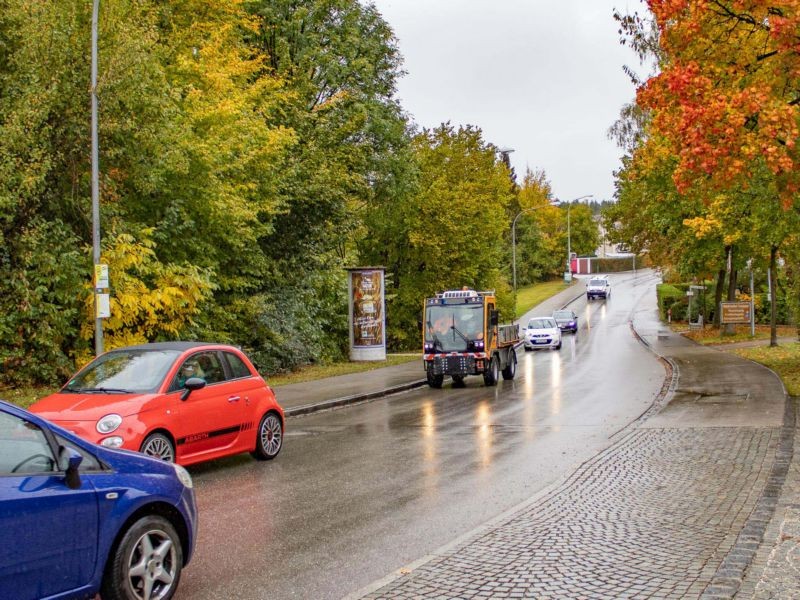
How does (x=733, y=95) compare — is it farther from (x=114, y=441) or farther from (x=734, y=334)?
(x=734, y=334)

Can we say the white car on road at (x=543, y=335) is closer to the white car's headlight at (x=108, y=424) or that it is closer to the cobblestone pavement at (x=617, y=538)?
the cobblestone pavement at (x=617, y=538)

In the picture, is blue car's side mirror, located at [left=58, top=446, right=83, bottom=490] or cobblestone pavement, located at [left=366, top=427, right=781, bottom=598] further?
cobblestone pavement, located at [left=366, top=427, right=781, bottom=598]

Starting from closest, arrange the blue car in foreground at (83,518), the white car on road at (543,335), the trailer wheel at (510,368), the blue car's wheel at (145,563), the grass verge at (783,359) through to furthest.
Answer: the blue car in foreground at (83,518) → the blue car's wheel at (145,563) → the grass verge at (783,359) → the trailer wheel at (510,368) → the white car on road at (543,335)

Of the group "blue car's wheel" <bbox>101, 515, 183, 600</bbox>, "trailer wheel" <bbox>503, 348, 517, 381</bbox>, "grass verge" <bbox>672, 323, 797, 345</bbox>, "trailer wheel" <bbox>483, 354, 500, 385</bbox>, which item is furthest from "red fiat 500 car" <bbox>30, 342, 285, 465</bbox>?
"grass verge" <bbox>672, 323, 797, 345</bbox>

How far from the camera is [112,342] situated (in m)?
20.1

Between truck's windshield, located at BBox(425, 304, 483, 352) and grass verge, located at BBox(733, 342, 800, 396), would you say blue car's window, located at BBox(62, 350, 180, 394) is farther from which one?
truck's windshield, located at BBox(425, 304, 483, 352)

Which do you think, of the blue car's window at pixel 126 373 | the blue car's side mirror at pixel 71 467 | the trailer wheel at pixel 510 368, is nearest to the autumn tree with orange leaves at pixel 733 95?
the trailer wheel at pixel 510 368

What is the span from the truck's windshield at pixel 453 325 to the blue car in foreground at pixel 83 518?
18.9 m

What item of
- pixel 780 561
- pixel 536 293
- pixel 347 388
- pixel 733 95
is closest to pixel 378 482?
pixel 780 561

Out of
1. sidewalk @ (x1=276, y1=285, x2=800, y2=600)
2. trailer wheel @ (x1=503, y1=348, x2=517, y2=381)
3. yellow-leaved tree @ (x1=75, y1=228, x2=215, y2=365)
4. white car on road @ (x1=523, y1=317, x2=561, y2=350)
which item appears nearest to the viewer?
sidewalk @ (x1=276, y1=285, x2=800, y2=600)

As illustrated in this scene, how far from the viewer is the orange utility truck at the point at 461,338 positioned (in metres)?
24.1

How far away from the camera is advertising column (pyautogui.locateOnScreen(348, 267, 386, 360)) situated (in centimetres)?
3319

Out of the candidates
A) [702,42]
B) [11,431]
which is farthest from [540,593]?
[702,42]

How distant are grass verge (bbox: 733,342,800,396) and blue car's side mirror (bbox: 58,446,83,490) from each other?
1740 centimetres
